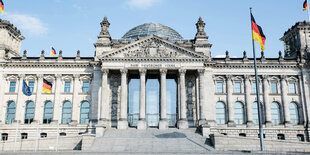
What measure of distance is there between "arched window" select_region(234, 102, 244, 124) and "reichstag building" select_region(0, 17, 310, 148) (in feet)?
0.50

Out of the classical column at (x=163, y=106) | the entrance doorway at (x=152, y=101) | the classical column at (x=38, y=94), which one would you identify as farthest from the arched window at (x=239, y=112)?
the classical column at (x=38, y=94)

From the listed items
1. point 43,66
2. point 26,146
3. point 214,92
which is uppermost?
point 43,66

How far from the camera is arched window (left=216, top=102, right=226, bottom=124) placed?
52.8 m

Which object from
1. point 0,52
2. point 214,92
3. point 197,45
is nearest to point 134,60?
point 197,45

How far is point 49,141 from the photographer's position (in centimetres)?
4141

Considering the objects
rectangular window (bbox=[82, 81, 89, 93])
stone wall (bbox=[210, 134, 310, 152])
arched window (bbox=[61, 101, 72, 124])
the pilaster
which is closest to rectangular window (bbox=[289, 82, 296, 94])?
stone wall (bbox=[210, 134, 310, 152])

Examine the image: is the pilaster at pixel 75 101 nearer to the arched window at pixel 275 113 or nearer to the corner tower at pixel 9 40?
the corner tower at pixel 9 40

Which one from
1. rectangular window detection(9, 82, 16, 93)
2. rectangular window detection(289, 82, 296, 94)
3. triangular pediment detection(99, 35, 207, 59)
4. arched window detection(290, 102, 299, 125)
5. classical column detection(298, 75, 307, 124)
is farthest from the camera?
rectangular window detection(289, 82, 296, 94)

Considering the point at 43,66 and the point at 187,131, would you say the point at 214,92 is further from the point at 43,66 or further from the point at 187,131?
the point at 43,66

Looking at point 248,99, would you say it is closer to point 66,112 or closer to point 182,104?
point 182,104

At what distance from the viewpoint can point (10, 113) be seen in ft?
173

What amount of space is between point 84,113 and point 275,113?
110 feet

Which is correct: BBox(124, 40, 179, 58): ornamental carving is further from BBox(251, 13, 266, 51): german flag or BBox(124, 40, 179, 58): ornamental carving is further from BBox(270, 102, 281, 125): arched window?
BBox(270, 102, 281, 125): arched window

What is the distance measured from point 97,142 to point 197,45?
80.3ft
